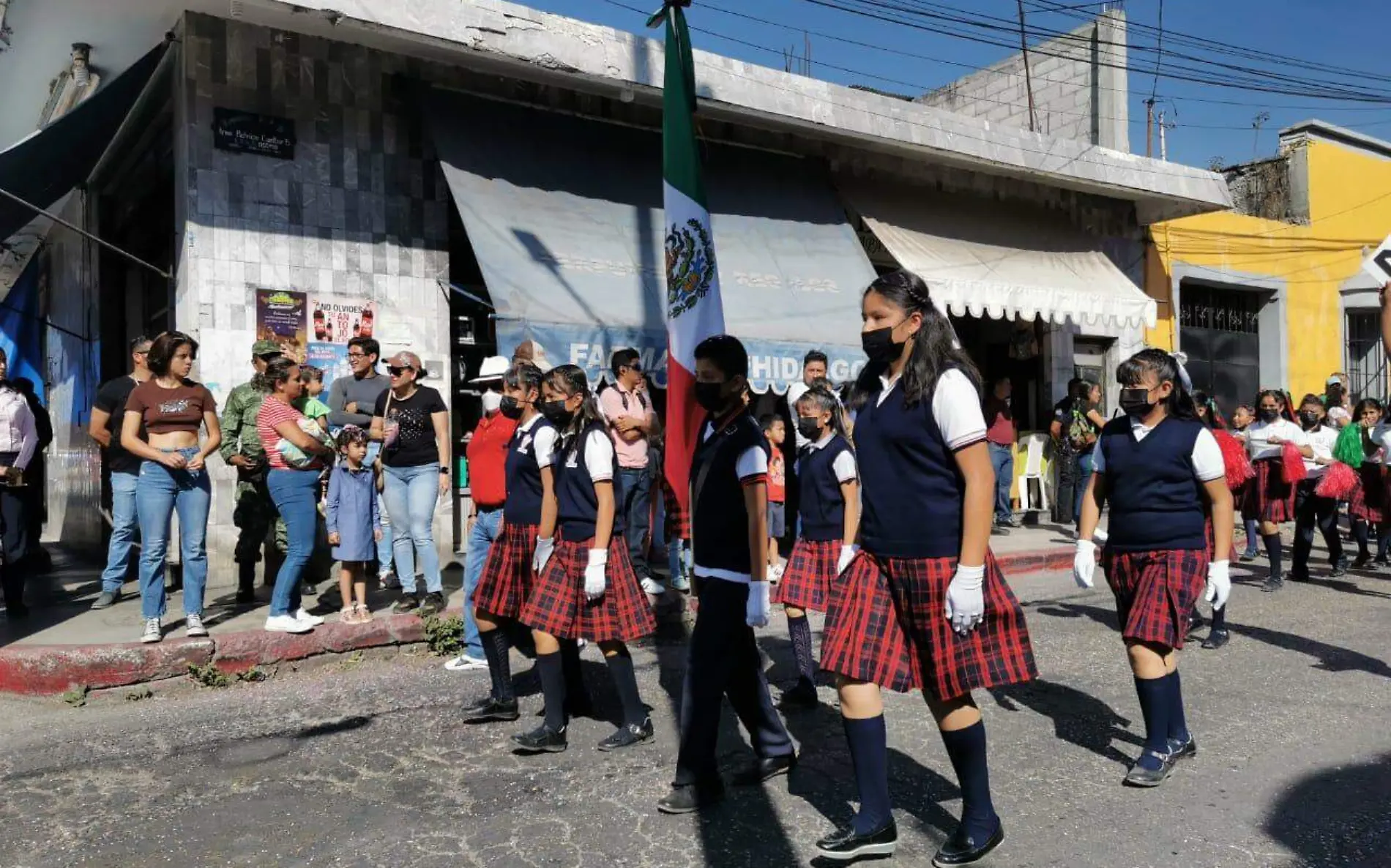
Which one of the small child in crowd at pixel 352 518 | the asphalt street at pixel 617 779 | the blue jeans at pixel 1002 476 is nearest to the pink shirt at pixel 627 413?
the small child in crowd at pixel 352 518

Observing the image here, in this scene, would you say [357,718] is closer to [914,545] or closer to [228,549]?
[914,545]

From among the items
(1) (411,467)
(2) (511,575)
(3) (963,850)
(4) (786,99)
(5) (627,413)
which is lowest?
(3) (963,850)

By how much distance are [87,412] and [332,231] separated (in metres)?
5.02

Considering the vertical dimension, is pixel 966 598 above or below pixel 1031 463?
below

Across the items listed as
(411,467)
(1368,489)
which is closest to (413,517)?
(411,467)

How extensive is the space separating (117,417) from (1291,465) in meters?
9.60

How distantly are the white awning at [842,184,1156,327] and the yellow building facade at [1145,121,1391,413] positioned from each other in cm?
236

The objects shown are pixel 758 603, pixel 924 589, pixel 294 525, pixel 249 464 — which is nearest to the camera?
pixel 924 589

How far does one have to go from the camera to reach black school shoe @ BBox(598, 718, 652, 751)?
457 centimetres

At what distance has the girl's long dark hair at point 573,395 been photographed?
4621 mm

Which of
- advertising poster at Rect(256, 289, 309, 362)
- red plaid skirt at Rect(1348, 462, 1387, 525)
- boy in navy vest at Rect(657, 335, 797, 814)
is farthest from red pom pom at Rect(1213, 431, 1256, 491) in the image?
advertising poster at Rect(256, 289, 309, 362)

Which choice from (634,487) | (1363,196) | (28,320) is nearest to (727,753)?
(634,487)

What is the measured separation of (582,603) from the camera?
4.54 meters

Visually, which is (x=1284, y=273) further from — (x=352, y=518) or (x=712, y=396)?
(x=712, y=396)
